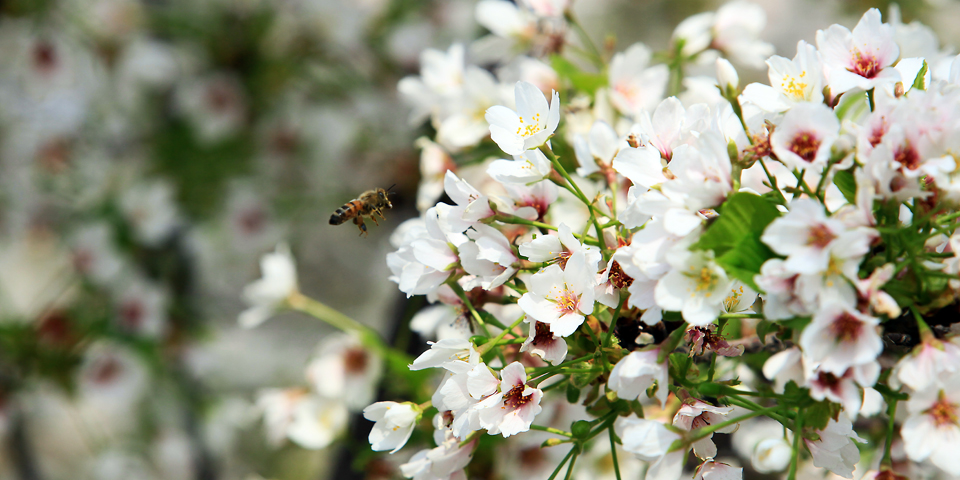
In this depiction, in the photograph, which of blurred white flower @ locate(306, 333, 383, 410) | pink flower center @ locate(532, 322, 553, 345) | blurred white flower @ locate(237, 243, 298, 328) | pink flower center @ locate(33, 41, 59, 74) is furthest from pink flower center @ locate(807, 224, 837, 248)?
pink flower center @ locate(33, 41, 59, 74)

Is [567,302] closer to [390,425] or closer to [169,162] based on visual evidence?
[390,425]

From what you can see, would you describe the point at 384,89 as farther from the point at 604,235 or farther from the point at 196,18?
the point at 604,235

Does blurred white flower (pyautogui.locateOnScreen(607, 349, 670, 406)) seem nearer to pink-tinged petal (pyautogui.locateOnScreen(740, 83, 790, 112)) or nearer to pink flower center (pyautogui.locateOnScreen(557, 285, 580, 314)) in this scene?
pink flower center (pyautogui.locateOnScreen(557, 285, 580, 314))

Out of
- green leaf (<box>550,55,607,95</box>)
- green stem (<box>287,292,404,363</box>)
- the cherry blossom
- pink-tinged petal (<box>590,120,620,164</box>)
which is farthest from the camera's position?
green stem (<box>287,292,404,363</box>)

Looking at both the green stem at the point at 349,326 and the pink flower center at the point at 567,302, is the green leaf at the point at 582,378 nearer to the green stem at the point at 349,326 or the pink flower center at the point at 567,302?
the pink flower center at the point at 567,302

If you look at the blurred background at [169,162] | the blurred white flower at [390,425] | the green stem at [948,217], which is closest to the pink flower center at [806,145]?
the green stem at [948,217]

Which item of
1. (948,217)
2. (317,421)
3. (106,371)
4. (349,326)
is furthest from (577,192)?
Answer: (106,371)
